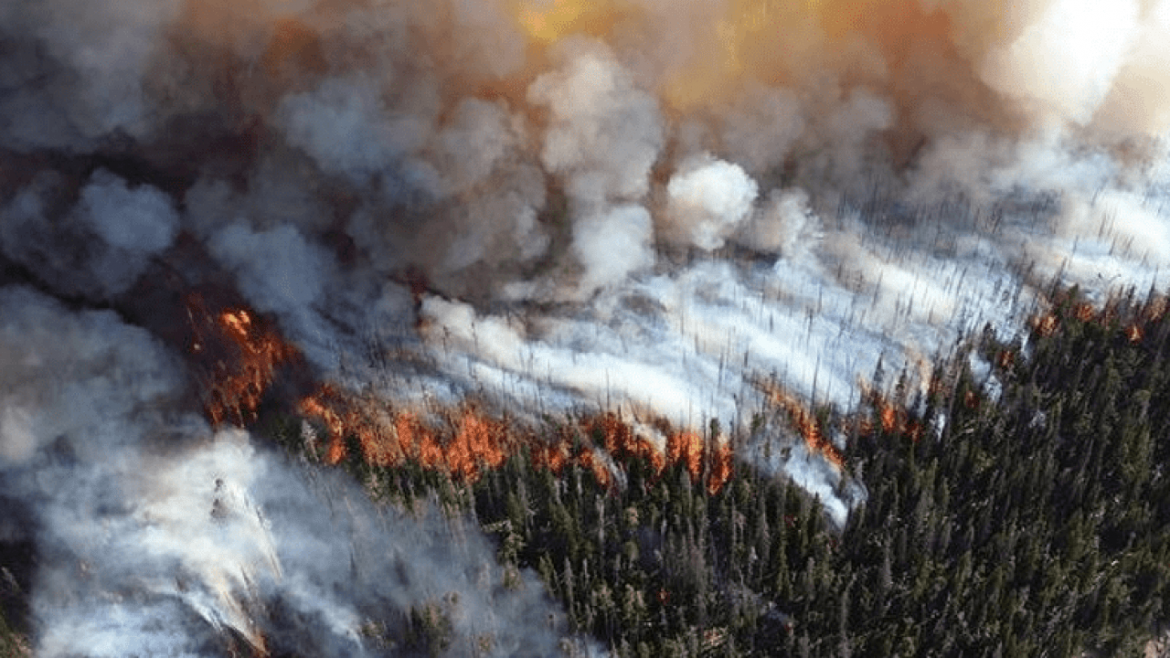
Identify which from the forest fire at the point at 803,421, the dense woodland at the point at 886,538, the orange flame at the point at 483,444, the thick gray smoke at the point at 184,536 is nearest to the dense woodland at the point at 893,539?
the dense woodland at the point at 886,538

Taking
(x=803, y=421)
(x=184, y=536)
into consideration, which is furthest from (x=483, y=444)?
(x=803, y=421)

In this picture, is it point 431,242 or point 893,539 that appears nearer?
point 893,539

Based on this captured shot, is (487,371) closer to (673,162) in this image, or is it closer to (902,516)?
(673,162)

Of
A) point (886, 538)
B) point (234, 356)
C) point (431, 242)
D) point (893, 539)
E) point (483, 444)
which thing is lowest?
point (886, 538)

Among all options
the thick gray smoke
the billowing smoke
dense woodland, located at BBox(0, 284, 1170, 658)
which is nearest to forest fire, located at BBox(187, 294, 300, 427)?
the billowing smoke

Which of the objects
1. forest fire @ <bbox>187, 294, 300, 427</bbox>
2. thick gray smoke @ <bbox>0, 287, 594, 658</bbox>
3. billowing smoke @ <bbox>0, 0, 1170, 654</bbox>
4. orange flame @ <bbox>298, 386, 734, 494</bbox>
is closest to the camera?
thick gray smoke @ <bbox>0, 287, 594, 658</bbox>

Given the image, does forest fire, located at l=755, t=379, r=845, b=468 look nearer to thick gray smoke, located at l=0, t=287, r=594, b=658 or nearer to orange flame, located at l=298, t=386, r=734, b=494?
orange flame, located at l=298, t=386, r=734, b=494

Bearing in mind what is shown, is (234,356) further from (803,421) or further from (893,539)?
(893,539)
